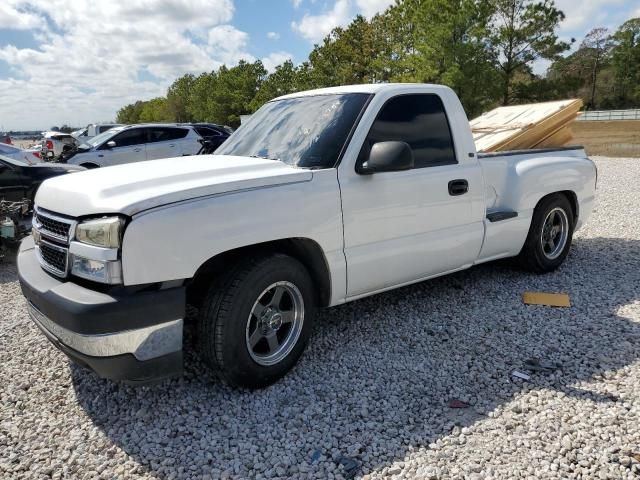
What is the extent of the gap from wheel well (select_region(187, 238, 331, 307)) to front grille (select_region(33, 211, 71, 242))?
78 centimetres

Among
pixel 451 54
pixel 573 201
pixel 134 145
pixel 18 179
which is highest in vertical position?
pixel 451 54

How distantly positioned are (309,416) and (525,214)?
3.15 m

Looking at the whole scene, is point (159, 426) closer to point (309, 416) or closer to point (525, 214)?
point (309, 416)

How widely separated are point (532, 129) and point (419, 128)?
2367 mm

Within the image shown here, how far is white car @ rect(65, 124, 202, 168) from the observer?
44.1 feet

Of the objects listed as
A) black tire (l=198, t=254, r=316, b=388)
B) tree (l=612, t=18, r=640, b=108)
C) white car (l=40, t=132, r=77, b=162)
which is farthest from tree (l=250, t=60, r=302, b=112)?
tree (l=612, t=18, r=640, b=108)

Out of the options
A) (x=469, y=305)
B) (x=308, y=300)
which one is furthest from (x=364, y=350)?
(x=469, y=305)

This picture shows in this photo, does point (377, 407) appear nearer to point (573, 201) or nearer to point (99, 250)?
point (99, 250)

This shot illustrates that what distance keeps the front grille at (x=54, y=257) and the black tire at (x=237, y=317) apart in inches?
33.6

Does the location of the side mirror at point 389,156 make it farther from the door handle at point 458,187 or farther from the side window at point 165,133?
the side window at point 165,133

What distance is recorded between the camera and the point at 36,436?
291 centimetres

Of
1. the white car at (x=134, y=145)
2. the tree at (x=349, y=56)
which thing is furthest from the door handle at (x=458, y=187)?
the tree at (x=349, y=56)

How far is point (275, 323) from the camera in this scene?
3.29 metres

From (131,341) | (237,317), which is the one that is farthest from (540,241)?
(131,341)
